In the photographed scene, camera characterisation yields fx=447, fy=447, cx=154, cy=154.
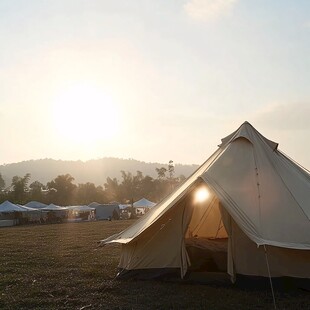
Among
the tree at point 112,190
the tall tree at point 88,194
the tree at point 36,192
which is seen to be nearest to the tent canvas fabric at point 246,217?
the tree at point 36,192

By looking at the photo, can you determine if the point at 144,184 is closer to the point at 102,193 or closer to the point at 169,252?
the point at 102,193

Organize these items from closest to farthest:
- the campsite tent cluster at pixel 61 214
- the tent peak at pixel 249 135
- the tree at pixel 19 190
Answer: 1. the tent peak at pixel 249 135
2. the campsite tent cluster at pixel 61 214
3. the tree at pixel 19 190

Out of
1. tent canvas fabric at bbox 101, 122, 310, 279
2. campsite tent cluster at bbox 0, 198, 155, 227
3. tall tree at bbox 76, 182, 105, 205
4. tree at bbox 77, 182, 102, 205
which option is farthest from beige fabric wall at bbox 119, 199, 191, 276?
tall tree at bbox 76, 182, 105, 205

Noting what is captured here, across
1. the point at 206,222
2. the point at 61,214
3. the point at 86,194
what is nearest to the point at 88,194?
the point at 86,194

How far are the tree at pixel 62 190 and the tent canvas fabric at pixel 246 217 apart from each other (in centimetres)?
8317

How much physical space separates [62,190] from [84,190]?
11.6m

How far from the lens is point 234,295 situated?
26.2ft

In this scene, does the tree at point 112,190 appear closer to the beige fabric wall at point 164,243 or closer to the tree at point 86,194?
the tree at point 86,194

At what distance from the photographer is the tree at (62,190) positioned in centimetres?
9144

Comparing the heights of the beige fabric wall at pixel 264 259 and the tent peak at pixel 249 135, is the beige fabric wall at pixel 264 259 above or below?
below

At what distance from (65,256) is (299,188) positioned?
25.9 ft

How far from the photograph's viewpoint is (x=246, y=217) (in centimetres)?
847

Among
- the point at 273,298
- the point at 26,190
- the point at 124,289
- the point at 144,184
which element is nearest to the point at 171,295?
the point at 124,289

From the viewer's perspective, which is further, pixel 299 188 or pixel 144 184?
pixel 144 184
